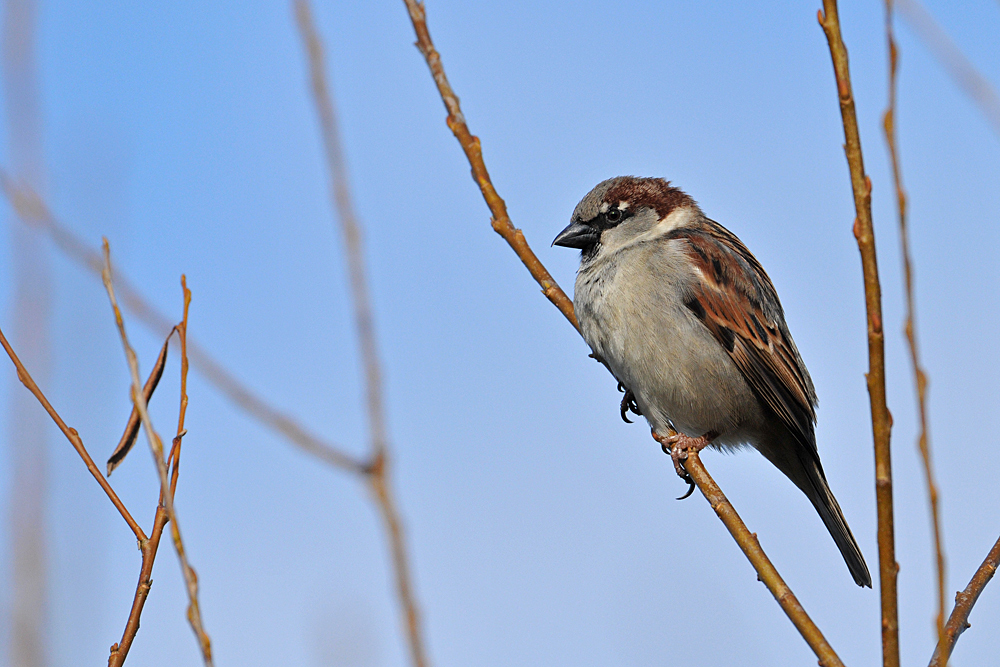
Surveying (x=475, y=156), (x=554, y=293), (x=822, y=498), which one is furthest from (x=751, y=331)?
(x=475, y=156)

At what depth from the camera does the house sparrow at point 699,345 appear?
13.7 feet

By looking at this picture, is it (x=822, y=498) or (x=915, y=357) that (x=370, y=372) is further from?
(x=822, y=498)

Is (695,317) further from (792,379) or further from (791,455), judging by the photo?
(791,455)

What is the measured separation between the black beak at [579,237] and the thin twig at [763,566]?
175 centimetres

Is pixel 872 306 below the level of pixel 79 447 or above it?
below

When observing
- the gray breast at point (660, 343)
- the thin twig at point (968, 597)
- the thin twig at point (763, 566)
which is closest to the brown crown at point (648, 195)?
the gray breast at point (660, 343)

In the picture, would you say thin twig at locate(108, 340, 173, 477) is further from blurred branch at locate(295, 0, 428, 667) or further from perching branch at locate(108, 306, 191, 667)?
blurred branch at locate(295, 0, 428, 667)

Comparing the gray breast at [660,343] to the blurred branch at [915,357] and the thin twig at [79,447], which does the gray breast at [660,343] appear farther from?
the blurred branch at [915,357]

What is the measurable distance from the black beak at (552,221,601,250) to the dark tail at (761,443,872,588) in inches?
53.5

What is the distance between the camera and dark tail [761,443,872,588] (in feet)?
14.0

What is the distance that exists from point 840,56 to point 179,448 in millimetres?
1559

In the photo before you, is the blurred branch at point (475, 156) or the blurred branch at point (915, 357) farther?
the blurred branch at point (475, 156)

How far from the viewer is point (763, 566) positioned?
91.7 inches

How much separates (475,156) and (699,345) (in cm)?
167
